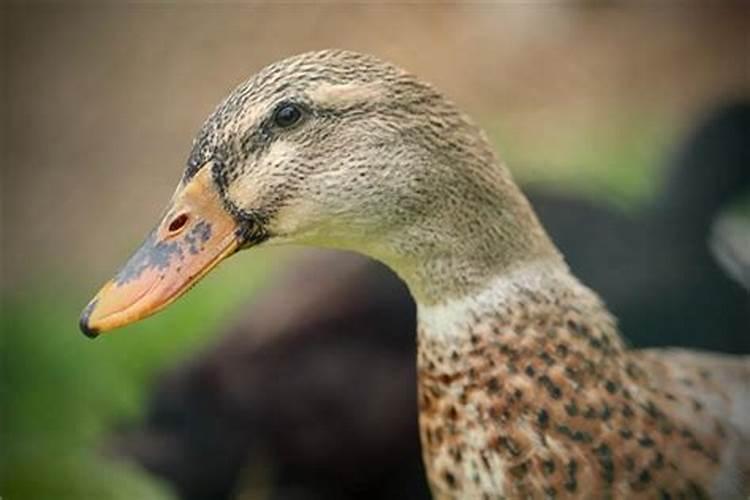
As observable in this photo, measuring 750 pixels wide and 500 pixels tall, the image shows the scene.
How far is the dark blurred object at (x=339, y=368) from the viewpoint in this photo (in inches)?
42.3

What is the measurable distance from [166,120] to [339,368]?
269mm

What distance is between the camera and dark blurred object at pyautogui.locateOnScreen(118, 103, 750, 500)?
107 cm

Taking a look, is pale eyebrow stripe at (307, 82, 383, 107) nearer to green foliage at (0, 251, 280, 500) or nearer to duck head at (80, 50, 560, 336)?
duck head at (80, 50, 560, 336)

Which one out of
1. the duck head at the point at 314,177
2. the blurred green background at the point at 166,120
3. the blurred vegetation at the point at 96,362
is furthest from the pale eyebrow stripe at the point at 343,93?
the blurred vegetation at the point at 96,362

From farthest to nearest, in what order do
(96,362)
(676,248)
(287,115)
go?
(96,362) → (676,248) → (287,115)

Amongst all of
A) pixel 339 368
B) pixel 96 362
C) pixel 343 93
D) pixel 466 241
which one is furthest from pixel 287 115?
pixel 96 362

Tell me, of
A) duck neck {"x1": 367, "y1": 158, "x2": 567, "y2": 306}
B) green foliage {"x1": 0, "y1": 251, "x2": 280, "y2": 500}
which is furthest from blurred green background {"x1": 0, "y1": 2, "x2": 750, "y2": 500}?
duck neck {"x1": 367, "y1": 158, "x2": 567, "y2": 306}

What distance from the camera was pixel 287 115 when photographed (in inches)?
29.6

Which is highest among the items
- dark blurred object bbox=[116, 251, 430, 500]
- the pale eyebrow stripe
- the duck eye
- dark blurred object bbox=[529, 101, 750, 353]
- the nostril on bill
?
the pale eyebrow stripe

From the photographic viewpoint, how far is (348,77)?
0.77 m

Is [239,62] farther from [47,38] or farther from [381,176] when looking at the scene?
[381,176]

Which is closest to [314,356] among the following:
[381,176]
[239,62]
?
[239,62]

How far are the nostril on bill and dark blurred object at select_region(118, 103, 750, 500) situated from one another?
0.36 metres

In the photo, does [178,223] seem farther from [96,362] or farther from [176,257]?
[96,362]
